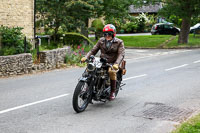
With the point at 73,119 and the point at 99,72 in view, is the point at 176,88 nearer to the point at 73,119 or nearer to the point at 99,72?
the point at 99,72

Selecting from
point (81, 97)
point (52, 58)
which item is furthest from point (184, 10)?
point (81, 97)

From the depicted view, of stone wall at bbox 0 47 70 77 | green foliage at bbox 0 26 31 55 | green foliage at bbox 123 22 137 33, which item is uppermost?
Answer: green foliage at bbox 123 22 137 33

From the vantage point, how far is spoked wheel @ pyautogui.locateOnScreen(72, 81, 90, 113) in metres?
7.24

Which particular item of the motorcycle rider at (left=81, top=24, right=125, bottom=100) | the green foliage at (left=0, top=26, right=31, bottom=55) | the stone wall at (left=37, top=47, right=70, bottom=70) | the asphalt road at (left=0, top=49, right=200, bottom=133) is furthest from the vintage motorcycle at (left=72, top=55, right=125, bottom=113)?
the green foliage at (left=0, top=26, right=31, bottom=55)

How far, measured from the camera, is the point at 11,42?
16641 mm

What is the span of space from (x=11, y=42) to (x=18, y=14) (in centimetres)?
310

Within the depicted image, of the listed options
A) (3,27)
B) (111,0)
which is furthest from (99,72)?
(111,0)

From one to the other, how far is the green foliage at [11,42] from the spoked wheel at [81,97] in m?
8.78

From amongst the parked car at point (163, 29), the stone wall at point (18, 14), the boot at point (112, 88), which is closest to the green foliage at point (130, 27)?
the parked car at point (163, 29)

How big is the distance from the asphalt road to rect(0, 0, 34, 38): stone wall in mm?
6393

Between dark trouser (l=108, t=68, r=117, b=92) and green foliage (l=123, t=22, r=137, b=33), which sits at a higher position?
green foliage (l=123, t=22, r=137, b=33)

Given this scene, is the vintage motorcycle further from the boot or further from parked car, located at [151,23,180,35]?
parked car, located at [151,23,180,35]

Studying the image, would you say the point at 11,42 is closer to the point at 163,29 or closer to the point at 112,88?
the point at 112,88

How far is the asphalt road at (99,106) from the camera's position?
661 centimetres
